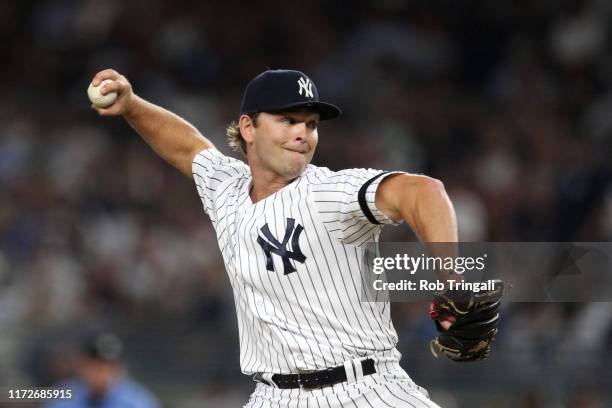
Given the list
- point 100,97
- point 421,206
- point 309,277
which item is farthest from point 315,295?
point 100,97

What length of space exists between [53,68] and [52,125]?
0.71m

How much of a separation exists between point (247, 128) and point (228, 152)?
4.86m

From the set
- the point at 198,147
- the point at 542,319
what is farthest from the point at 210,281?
the point at 198,147

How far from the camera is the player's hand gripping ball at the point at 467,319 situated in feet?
9.36

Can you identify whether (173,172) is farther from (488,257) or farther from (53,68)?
(488,257)

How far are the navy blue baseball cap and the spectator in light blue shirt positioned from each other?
2.39 metres

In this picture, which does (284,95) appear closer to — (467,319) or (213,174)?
(213,174)

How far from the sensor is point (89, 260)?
7832 millimetres

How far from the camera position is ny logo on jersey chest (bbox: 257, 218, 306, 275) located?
10.5 ft

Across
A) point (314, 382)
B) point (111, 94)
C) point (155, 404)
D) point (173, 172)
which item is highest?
point (173, 172)

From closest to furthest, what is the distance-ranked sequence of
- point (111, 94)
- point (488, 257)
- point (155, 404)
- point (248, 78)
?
point (488, 257)
point (111, 94)
point (155, 404)
point (248, 78)

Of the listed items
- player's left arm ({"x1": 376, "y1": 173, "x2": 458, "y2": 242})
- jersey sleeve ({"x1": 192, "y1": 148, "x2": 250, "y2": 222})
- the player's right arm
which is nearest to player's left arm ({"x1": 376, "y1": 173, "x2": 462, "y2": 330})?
player's left arm ({"x1": 376, "y1": 173, "x2": 458, "y2": 242})

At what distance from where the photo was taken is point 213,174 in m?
3.79

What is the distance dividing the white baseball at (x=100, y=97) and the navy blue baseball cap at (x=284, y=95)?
0.58 meters
